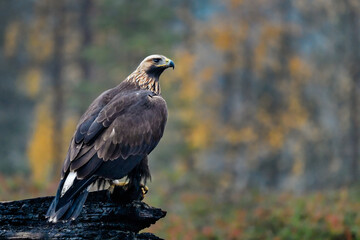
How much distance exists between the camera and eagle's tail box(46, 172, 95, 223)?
17.6ft

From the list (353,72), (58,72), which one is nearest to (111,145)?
(353,72)

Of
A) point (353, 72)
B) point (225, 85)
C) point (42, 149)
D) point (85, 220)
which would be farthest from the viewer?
point (225, 85)

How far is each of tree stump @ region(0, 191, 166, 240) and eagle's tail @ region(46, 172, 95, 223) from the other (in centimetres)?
10

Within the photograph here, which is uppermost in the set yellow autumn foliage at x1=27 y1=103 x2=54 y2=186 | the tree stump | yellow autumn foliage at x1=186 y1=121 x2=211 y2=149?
yellow autumn foliage at x1=186 y1=121 x2=211 y2=149

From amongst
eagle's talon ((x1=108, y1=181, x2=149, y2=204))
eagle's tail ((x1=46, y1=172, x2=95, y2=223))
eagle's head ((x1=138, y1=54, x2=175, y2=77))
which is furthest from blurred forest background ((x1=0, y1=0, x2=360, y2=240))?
eagle's tail ((x1=46, y1=172, x2=95, y2=223))

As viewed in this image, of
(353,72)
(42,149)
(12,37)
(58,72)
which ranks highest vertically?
(12,37)

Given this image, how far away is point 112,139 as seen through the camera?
627 centimetres

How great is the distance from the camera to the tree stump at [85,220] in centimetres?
525

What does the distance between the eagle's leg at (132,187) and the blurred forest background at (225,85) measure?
363 inches

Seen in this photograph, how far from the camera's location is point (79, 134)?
6.17 m

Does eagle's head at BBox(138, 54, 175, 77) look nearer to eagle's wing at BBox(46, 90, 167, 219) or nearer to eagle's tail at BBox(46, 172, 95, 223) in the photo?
eagle's wing at BBox(46, 90, 167, 219)

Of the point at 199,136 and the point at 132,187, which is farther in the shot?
the point at 199,136

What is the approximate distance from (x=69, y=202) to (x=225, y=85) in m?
22.3

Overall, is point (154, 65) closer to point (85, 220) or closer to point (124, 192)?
point (124, 192)
